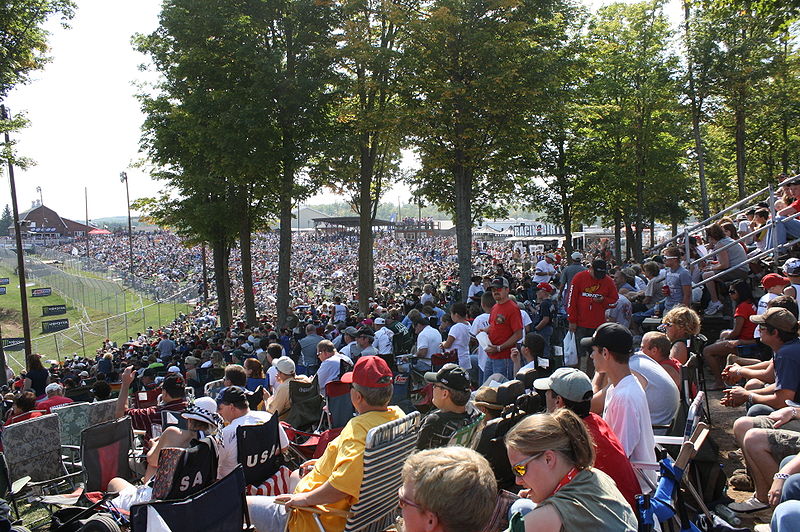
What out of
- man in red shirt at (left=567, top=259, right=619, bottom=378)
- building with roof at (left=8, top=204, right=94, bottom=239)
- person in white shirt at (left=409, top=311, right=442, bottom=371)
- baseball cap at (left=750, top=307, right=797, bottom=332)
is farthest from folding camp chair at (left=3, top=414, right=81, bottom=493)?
building with roof at (left=8, top=204, right=94, bottom=239)

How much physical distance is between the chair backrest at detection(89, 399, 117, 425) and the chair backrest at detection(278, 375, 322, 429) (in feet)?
9.92

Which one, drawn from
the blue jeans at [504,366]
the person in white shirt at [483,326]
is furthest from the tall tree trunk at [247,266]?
the blue jeans at [504,366]

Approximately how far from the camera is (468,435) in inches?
176

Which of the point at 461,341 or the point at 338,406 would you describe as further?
the point at 461,341

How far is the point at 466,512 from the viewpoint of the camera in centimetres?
254

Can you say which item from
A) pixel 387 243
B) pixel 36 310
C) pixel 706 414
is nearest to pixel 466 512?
pixel 706 414

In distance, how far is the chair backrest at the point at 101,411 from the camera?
859cm

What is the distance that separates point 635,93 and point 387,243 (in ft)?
171

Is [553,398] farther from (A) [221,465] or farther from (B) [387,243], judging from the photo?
(B) [387,243]

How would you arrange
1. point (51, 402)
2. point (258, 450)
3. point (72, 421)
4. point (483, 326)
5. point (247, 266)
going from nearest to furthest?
point (258, 450) < point (72, 421) < point (483, 326) < point (51, 402) < point (247, 266)

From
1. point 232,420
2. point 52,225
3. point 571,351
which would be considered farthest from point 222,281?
point 52,225

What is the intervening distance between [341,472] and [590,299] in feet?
18.6

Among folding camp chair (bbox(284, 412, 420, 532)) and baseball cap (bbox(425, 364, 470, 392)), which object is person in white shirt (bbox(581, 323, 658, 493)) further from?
folding camp chair (bbox(284, 412, 420, 532))

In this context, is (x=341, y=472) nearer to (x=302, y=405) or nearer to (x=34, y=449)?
(x=302, y=405)
